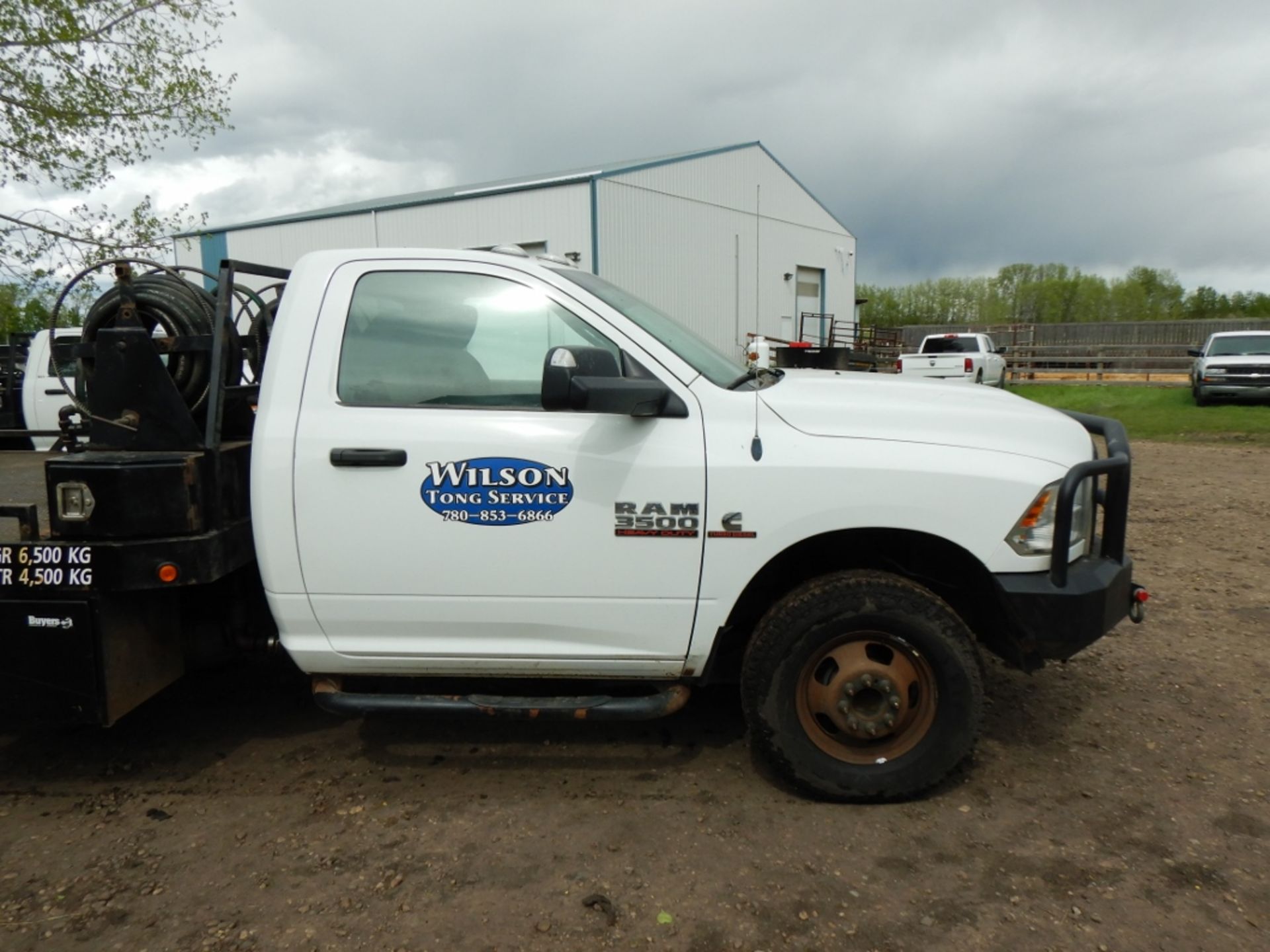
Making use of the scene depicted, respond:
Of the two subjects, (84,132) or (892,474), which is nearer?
(892,474)

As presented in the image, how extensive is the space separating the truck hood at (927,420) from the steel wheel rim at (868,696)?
2.42ft

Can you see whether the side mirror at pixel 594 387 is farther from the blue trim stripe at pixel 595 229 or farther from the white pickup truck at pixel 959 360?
the blue trim stripe at pixel 595 229

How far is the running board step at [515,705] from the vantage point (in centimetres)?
334

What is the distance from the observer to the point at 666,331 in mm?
3592

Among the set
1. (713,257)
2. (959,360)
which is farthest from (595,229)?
(959,360)

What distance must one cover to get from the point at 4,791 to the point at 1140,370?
3124 centimetres

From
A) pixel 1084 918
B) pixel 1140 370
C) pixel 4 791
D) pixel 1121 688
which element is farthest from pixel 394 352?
pixel 1140 370

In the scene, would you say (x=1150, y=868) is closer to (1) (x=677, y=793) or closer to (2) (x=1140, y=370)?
(1) (x=677, y=793)

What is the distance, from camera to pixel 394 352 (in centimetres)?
330

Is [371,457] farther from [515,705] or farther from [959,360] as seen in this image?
[959,360]

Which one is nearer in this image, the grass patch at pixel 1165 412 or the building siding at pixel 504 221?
the grass patch at pixel 1165 412

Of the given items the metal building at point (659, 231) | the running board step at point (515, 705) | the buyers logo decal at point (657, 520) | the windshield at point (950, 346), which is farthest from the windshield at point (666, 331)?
the windshield at point (950, 346)

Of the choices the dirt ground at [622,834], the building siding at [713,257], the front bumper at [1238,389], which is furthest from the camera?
the building siding at [713,257]

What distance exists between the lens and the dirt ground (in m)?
2.71
